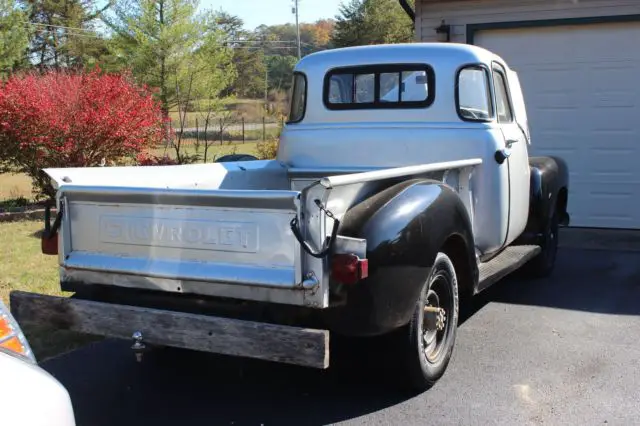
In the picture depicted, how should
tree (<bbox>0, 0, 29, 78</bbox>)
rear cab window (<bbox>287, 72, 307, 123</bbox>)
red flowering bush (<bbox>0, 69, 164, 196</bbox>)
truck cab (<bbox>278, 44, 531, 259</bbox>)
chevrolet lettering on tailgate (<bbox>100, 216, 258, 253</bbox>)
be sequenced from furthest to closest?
1. tree (<bbox>0, 0, 29, 78</bbox>)
2. red flowering bush (<bbox>0, 69, 164, 196</bbox>)
3. rear cab window (<bbox>287, 72, 307, 123</bbox>)
4. truck cab (<bbox>278, 44, 531, 259</bbox>)
5. chevrolet lettering on tailgate (<bbox>100, 216, 258, 253</bbox>)

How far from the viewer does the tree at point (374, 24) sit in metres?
46.2

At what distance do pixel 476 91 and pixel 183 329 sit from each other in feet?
10.5

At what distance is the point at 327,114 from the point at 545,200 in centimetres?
227

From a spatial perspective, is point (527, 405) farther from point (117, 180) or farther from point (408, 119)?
point (117, 180)

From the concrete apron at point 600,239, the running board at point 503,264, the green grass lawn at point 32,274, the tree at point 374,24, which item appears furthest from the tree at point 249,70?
the running board at point 503,264

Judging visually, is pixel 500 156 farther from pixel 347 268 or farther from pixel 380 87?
pixel 347 268

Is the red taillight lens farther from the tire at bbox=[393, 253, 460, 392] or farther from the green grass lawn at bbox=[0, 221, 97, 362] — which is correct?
the green grass lawn at bbox=[0, 221, 97, 362]

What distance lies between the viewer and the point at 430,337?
4227 millimetres

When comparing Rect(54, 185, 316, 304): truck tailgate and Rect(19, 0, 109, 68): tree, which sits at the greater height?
Rect(19, 0, 109, 68): tree

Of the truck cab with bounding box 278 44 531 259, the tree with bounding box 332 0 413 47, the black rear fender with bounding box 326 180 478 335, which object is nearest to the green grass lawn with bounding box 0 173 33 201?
the truck cab with bounding box 278 44 531 259

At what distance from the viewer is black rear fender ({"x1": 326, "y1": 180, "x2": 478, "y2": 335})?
346cm

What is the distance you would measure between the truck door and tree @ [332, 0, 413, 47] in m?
40.6

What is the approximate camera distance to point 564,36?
9648 millimetres

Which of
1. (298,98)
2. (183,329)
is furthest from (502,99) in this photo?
(183,329)
